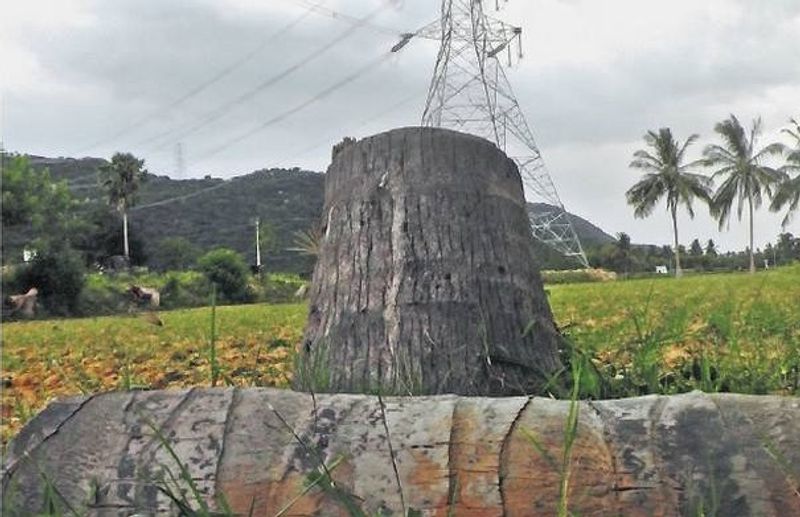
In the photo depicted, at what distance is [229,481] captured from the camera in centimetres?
126

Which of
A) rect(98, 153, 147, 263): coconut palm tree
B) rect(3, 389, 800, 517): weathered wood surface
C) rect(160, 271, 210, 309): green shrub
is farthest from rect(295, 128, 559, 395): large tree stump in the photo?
rect(98, 153, 147, 263): coconut palm tree

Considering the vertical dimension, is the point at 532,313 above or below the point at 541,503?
above

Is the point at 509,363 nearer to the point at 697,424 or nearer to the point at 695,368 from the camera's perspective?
the point at 695,368

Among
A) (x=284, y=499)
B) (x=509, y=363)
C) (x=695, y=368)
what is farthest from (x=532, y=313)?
(x=284, y=499)

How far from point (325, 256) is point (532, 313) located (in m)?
0.68

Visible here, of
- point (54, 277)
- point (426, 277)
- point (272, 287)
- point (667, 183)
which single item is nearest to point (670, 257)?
point (667, 183)

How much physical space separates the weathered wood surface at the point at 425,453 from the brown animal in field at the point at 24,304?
86.0 ft

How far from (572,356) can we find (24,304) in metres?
28.3

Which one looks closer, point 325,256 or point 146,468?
point 146,468

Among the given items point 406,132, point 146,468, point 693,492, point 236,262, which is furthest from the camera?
point 236,262

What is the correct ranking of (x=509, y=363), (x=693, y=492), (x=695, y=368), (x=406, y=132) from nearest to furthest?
(x=693, y=492) → (x=509, y=363) → (x=695, y=368) → (x=406, y=132)

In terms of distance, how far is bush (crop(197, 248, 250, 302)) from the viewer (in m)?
43.5

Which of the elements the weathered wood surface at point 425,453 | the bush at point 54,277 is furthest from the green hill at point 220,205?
the weathered wood surface at point 425,453

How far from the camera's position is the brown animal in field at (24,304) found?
2611 centimetres
